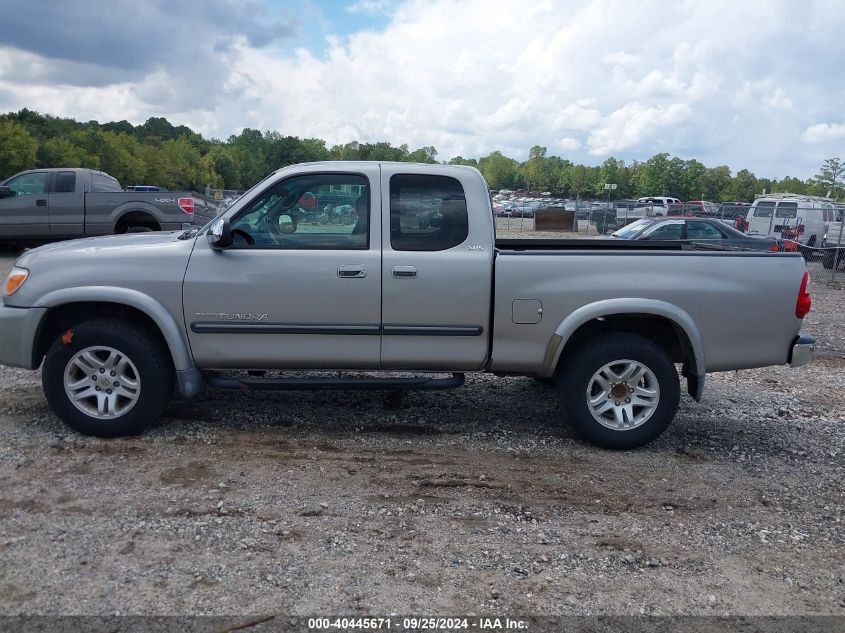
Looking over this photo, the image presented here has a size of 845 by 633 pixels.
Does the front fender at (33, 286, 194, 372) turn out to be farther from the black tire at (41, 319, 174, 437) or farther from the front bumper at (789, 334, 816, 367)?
the front bumper at (789, 334, 816, 367)

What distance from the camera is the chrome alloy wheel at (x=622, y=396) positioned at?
199 inches

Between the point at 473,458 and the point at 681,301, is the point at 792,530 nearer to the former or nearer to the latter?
the point at 681,301

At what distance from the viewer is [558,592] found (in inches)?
132

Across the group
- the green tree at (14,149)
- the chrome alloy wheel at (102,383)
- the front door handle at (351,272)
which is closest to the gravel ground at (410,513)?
the chrome alloy wheel at (102,383)

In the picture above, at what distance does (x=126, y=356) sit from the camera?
4.89 metres

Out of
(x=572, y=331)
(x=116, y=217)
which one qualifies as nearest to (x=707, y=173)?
(x=116, y=217)

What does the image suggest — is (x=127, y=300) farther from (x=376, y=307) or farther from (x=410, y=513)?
(x=410, y=513)

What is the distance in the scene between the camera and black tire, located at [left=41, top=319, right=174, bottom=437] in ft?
16.0

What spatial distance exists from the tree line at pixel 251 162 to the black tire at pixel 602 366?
12.3 meters

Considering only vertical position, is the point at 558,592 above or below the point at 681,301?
below

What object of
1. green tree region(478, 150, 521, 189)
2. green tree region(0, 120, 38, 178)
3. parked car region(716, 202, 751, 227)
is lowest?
parked car region(716, 202, 751, 227)

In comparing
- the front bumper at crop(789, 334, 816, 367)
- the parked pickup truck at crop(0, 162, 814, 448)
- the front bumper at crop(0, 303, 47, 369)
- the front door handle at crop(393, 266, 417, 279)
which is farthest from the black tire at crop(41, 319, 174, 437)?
the front bumper at crop(789, 334, 816, 367)

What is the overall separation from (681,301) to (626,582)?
215cm

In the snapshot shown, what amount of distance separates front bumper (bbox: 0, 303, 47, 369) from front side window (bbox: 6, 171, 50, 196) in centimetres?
1094
